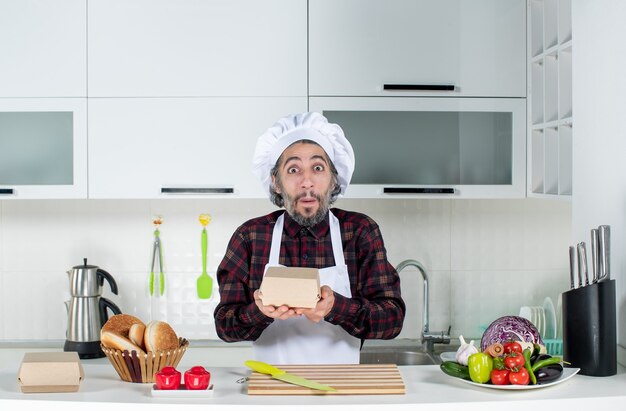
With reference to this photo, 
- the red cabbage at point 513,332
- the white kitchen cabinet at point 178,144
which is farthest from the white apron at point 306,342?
the white kitchen cabinet at point 178,144

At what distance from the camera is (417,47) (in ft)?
9.53

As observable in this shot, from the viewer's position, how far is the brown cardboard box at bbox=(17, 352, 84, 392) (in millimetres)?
1704

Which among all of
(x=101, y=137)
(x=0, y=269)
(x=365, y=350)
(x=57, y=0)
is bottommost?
(x=365, y=350)

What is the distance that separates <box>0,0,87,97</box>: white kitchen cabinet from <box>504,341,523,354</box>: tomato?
179 centimetres

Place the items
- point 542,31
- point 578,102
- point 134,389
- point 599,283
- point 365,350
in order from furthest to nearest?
point 365,350, point 542,31, point 578,102, point 599,283, point 134,389

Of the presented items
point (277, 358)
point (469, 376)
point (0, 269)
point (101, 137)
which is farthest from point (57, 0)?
point (469, 376)

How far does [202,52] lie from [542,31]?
1133 millimetres

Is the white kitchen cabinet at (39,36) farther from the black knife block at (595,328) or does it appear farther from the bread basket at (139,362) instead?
the black knife block at (595,328)

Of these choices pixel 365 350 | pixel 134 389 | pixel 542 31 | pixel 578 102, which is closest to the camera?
pixel 134 389

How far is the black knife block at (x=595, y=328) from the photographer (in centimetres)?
187

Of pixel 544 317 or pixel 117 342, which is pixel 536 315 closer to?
pixel 544 317

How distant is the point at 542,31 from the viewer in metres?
2.85

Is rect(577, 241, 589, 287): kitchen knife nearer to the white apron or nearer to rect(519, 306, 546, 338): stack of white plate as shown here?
the white apron

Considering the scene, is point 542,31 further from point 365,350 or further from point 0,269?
point 0,269
